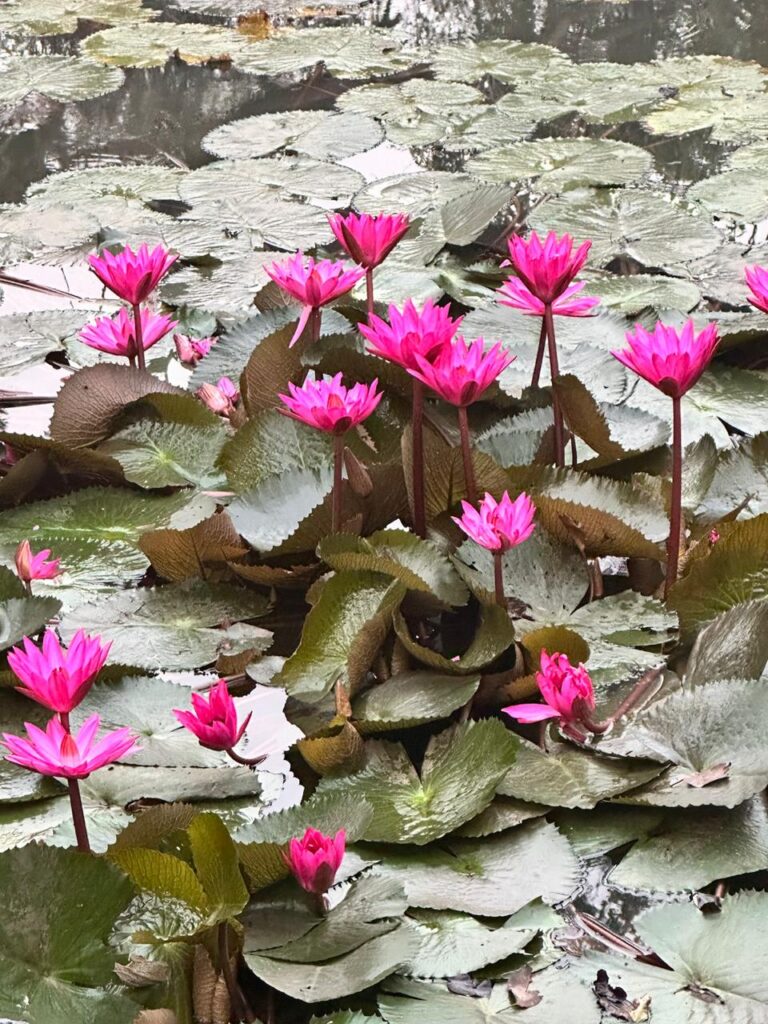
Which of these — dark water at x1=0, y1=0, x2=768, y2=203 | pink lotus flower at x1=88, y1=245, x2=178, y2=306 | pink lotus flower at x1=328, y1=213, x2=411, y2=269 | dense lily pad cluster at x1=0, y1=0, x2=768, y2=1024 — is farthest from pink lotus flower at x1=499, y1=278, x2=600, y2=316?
dark water at x1=0, y1=0, x2=768, y2=203

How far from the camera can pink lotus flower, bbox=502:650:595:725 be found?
1188 mm

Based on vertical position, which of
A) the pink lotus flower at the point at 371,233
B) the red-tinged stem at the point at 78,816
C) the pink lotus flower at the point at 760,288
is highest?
the pink lotus flower at the point at 371,233

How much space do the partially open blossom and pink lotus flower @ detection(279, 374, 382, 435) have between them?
559 millimetres

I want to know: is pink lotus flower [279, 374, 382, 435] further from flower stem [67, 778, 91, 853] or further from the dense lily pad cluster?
flower stem [67, 778, 91, 853]

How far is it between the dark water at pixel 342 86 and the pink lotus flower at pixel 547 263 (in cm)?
166

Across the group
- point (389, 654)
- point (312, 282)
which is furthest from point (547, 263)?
point (389, 654)

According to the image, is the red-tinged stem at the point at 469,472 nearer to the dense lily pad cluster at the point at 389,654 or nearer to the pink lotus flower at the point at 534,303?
the dense lily pad cluster at the point at 389,654

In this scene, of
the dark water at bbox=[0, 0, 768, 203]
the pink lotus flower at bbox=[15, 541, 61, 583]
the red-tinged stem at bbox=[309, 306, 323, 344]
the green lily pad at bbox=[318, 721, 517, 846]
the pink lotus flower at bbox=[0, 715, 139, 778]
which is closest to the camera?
the pink lotus flower at bbox=[0, 715, 139, 778]

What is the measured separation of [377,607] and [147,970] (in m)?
0.51

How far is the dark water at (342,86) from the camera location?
335 centimetres

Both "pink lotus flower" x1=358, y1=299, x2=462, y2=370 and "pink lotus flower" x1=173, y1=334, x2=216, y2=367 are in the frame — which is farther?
"pink lotus flower" x1=173, y1=334, x2=216, y2=367

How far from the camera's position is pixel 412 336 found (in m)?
1.35

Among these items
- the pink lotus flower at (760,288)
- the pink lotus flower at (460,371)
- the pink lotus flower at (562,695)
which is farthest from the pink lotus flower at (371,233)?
the pink lotus flower at (562,695)

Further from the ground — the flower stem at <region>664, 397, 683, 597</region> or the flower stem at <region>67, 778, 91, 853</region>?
the flower stem at <region>664, 397, 683, 597</region>
